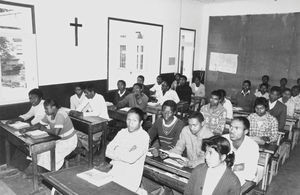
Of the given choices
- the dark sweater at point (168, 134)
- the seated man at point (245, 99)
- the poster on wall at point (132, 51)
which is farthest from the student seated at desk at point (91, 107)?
the seated man at point (245, 99)

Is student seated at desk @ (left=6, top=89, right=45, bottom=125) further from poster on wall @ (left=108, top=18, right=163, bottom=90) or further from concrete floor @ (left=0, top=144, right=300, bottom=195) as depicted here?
poster on wall @ (left=108, top=18, right=163, bottom=90)

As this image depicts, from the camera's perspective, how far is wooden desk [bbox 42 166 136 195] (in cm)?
230

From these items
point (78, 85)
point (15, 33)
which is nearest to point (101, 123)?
point (78, 85)

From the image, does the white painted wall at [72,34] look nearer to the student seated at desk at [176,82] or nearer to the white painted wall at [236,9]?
the student seated at desk at [176,82]

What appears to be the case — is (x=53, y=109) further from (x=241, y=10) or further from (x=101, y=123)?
(x=241, y=10)

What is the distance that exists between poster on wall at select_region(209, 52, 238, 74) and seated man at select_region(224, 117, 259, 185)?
6.31m

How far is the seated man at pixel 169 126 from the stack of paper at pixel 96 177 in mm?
1290

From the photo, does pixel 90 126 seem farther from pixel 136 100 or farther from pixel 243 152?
pixel 243 152

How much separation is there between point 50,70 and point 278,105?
4.22 metres

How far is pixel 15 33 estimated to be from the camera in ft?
15.4

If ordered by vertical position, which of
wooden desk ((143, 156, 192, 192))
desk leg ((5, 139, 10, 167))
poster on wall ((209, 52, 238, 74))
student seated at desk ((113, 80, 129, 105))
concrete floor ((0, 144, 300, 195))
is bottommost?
concrete floor ((0, 144, 300, 195))

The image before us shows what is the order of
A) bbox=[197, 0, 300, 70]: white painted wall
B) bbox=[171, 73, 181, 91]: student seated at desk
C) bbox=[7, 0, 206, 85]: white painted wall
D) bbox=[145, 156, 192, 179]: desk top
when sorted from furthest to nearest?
bbox=[171, 73, 181, 91]: student seated at desk, bbox=[197, 0, 300, 70]: white painted wall, bbox=[7, 0, 206, 85]: white painted wall, bbox=[145, 156, 192, 179]: desk top

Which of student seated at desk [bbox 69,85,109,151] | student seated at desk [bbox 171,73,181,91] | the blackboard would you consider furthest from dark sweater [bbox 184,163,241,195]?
the blackboard

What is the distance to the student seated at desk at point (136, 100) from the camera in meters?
5.72
